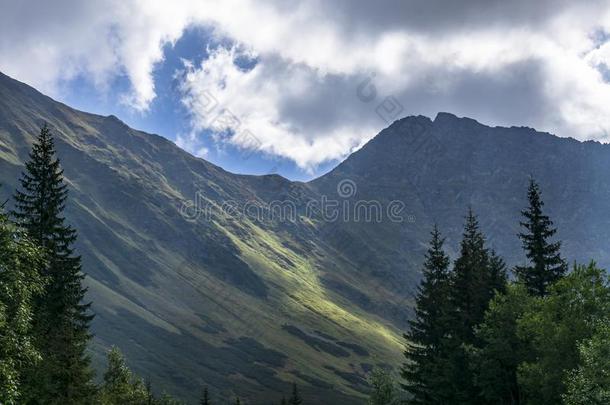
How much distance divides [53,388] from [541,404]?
108 ft

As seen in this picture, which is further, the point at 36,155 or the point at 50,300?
the point at 36,155

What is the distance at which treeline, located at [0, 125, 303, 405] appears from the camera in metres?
24.5

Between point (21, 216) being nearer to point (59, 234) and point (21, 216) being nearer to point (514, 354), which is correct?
point (59, 234)

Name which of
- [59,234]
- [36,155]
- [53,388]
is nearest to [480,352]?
[53,388]

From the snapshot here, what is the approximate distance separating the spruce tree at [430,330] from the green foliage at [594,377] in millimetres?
15395

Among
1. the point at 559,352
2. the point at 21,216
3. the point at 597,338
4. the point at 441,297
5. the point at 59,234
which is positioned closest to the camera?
the point at 597,338

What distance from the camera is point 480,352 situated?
4034 cm

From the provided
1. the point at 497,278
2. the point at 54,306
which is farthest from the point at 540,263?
the point at 54,306

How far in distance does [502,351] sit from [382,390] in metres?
47.0

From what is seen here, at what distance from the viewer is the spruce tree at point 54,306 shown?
3250 centimetres

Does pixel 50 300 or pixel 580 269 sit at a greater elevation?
pixel 580 269

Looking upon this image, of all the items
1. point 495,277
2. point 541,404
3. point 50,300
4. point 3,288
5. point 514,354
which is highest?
point 495,277

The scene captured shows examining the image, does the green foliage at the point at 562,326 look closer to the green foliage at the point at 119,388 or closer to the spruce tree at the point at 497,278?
the spruce tree at the point at 497,278

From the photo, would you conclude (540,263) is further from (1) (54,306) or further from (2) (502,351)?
(1) (54,306)
